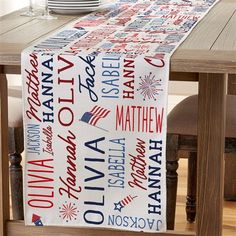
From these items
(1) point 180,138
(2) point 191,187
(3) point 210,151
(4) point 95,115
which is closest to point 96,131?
(4) point 95,115

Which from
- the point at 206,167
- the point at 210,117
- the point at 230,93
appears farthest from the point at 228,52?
the point at 230,93

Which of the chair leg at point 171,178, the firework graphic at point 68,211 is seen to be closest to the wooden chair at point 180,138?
the chair leg at point 171,178

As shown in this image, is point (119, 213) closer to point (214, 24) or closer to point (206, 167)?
point (206, 167)

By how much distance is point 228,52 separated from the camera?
2.22 metres

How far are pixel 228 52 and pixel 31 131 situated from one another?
0.56m

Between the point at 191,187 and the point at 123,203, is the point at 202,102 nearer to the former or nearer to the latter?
the point at 123,203

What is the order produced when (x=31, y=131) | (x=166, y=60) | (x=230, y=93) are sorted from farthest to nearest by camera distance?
(x=230, y=93) < (x=31, y=131) < (x=166, y=60)

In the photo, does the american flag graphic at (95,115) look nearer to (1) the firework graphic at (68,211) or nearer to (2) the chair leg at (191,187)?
(1) the firework graphic at (68,211)

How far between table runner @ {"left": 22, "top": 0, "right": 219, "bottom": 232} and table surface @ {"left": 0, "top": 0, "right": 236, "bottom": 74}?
Result: 42 millimetres

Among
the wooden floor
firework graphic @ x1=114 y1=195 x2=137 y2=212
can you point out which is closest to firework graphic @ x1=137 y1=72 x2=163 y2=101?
firework graphic @ x1=114 y1=195 x2=137 y2=212

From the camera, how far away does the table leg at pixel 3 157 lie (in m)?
2.38

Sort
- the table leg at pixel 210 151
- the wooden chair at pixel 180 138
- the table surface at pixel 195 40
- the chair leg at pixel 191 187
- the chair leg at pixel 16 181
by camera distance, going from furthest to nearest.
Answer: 1. the chair leg at pixel 191 187
2. the chair leg at pixel 16 181
3. the wooden chair at pixel 180 138
4. the table leg at pixel 210 151
5. the table surface at pixel 195 40

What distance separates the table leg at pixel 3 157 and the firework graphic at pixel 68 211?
0.19m

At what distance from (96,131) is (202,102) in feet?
0.94
